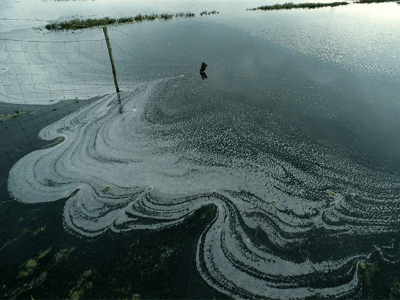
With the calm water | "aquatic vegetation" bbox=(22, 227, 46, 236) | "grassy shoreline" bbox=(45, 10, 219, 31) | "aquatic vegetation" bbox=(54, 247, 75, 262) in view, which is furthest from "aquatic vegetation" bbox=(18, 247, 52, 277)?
"grassy shoreline" bbox=(45, 10, 219, 31)

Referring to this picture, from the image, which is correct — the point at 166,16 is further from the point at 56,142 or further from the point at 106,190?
the point at 106,190

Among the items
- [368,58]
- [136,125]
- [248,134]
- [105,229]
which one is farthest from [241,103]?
[368,58]

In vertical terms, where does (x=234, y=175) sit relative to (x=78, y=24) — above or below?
below

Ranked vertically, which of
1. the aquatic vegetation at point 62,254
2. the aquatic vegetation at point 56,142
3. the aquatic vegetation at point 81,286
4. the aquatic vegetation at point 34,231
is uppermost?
the aquatic vegetation at point 56,142

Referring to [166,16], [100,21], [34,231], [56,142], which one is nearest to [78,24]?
[100,21]

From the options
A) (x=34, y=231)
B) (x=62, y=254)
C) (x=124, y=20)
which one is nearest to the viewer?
(x=62, y=254)

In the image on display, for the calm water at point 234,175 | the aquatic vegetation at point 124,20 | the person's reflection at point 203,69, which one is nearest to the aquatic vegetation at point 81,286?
the calm water at point 234,175

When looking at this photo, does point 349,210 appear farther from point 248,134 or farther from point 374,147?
point 248,134

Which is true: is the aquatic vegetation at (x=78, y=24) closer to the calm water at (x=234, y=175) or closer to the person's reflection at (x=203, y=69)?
the calm water at (x=234, y=175)
